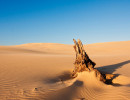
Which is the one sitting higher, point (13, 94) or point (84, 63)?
point (84, 63)

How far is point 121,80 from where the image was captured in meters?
6.91

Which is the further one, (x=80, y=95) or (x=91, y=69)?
(x=91, y=69)

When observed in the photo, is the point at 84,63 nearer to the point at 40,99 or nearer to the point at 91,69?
the point at 91,69

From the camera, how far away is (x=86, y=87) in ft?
18.9

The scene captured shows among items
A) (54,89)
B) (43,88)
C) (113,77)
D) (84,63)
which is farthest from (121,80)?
(43,88)

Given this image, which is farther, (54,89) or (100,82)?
(100,82)

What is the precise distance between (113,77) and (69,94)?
370 cm

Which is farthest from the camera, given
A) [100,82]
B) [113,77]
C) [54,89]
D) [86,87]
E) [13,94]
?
[113,77]

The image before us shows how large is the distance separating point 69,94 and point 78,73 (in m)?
2.37

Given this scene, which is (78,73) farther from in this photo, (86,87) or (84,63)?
(86,87)

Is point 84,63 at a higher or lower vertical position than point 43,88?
higher

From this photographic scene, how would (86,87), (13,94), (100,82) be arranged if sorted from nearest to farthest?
1. (13,94)
2. (86,87)
3. (100,82)

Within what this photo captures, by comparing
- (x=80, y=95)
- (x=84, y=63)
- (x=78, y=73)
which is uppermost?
(x=84, y=63)

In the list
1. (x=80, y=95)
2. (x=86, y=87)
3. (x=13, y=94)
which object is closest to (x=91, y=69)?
(x=86, y=87)
